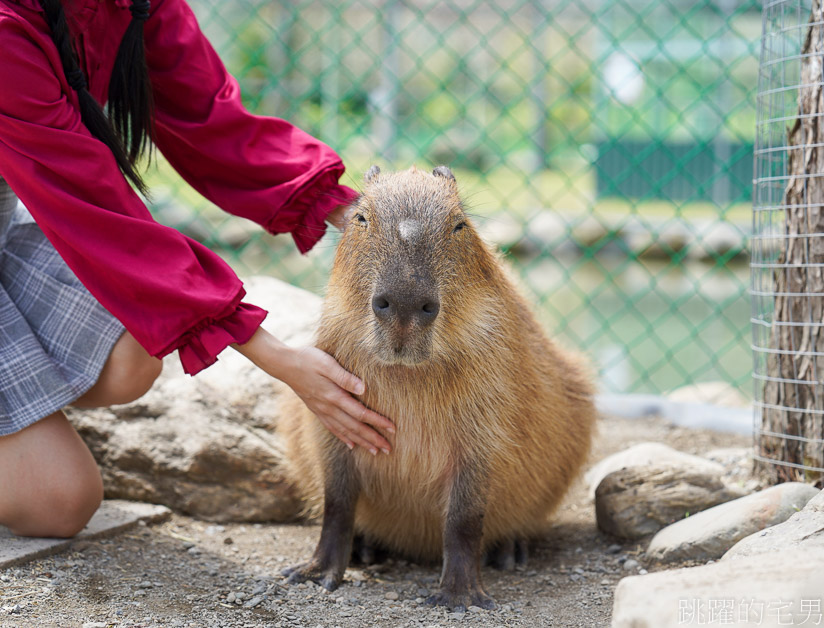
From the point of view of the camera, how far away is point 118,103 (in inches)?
96.8

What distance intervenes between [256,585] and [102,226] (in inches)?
41.0

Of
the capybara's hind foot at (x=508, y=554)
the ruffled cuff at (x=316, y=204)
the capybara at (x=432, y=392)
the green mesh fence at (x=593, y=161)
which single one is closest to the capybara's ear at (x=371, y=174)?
the capybara at (x=432, y=392)

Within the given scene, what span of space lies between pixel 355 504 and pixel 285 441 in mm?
435

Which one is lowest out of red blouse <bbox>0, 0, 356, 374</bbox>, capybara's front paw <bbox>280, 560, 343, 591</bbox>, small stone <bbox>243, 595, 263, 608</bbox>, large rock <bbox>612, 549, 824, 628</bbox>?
small stone <bbox>243, 595, 263, 608</bbox>

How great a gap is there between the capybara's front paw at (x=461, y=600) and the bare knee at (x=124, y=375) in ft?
3.43

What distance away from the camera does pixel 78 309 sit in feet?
8.42

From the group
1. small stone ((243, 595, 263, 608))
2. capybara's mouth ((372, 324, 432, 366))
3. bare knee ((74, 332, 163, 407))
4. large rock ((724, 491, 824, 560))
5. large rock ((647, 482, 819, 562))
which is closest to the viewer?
large rock ((724, 491, 824, 560))

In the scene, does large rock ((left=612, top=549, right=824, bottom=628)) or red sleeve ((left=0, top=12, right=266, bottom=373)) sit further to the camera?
red sleeve ((left=0, top=12, right=266, bottom=373))

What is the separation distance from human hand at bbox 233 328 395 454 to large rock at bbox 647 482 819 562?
2.84 ft

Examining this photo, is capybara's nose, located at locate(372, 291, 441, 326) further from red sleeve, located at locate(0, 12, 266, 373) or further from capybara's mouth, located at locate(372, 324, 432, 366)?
red sleeve, located at locate(0, 12, 266, 373)

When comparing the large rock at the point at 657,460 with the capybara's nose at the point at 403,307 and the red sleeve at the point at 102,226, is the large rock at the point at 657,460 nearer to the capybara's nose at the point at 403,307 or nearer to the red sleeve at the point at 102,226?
the capybara's nose at the point at 403,307

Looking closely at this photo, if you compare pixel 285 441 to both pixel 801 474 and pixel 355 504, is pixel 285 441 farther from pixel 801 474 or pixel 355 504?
pixel 801 474

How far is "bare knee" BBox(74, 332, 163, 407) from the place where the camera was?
2.52 metres

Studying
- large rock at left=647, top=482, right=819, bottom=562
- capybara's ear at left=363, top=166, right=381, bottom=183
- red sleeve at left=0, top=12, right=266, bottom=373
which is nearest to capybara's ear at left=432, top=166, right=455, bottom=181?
capybara's ear at left=363, top=166, right=381, bottom=183
